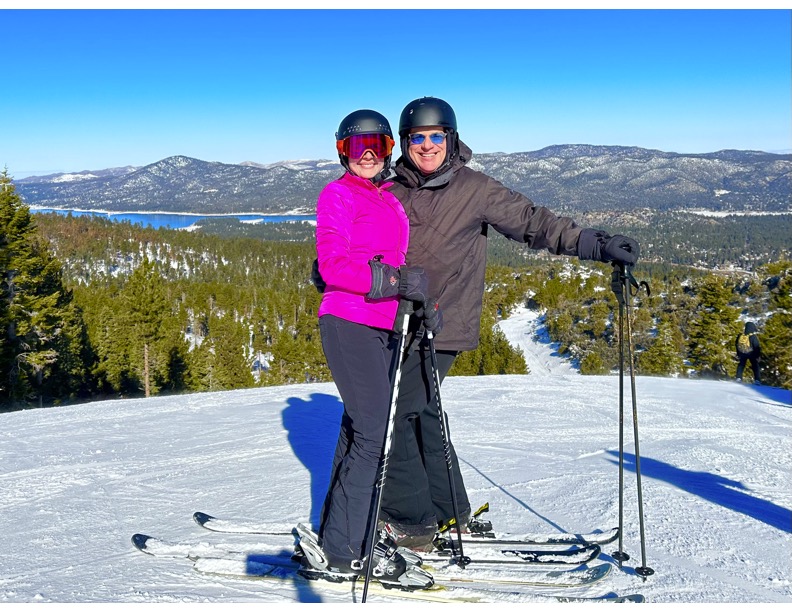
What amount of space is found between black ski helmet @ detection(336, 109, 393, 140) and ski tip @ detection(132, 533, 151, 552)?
2.58 m

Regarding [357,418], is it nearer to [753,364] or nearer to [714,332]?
[753,364]

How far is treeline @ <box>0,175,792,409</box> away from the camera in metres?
22.2

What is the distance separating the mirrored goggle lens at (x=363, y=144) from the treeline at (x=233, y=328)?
9.13 ft

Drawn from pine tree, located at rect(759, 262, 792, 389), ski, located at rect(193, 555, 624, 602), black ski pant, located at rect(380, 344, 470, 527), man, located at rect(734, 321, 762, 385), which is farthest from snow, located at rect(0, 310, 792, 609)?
pine tree, located at rect(759, 262, 792, 389)

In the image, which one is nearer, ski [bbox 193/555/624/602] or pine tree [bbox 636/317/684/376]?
ski [bbox 193/555/624/602]

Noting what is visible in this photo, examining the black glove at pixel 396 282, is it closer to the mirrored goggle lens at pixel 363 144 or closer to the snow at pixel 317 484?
the mirrored goggle lens at pixel 363 144

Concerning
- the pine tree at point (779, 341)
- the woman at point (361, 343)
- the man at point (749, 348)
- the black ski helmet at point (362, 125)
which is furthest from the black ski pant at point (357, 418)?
the pine tree at point (779, 341)

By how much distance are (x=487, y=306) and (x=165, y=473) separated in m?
66.6

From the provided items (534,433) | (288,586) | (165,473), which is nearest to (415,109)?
(288,586)

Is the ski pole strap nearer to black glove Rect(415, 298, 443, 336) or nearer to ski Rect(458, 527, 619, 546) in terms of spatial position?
black glove Rect(415, 298, 443, 336)

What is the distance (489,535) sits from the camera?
352cm

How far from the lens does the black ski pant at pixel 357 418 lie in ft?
9.39

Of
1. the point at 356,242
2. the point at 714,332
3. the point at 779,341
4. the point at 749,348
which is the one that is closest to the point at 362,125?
the point at 356,242

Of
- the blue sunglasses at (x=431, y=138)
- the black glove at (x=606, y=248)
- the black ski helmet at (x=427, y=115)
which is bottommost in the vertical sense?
the black glove at (x=606, y=248)
